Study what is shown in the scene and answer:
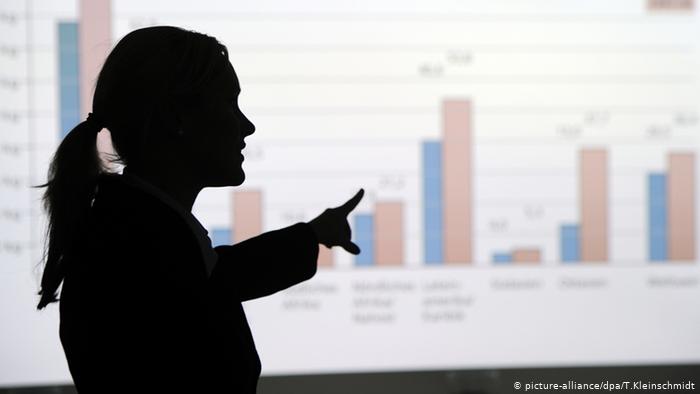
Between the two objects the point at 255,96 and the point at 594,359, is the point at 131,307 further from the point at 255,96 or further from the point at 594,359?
the point at 594,359

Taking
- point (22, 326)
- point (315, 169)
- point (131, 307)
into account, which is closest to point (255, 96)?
point (315, 169)

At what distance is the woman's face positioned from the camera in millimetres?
612

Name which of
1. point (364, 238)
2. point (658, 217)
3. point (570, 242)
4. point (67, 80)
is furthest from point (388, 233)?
point (67, 80)

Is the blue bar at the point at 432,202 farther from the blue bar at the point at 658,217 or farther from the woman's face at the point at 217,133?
the woman's face at the point at 217,133

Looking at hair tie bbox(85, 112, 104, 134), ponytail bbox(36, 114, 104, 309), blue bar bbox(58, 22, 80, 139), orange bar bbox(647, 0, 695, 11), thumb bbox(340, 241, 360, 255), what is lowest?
thumb bbox(340, 241, 360, 255)

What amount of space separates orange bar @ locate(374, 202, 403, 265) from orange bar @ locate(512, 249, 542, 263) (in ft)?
0.68

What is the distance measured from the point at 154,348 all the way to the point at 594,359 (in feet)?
3.38

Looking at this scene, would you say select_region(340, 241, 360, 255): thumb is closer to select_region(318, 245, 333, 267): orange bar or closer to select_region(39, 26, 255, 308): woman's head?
select_region(39, 26, 255, 308): woman's head

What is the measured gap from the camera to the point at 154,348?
52 cm

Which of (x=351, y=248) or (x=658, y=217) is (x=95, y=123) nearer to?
(x=351, y=248)

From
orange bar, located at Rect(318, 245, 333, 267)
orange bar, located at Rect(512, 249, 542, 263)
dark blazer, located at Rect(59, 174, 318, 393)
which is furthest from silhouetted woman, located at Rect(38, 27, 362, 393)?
orange bar, located at Rect(512, 249, 542, 263)

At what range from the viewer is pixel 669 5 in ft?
4.58

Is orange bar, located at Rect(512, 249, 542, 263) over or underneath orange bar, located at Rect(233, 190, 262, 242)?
underneath

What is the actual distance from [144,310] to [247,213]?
826 mm
